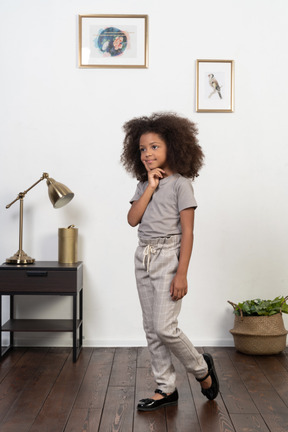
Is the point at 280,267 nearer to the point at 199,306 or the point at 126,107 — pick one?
the point at 199,306

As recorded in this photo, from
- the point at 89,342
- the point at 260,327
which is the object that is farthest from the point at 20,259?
the point at 260,327

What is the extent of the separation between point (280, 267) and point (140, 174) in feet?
4.49

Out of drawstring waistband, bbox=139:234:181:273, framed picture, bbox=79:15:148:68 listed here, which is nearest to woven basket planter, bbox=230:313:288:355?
drawstring waistband, bbox=139:234:181:273

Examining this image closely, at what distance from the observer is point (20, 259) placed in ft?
10.0

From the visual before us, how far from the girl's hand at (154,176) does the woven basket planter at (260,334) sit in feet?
4.06

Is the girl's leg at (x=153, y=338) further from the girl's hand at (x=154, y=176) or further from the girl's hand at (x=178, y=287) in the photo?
the girl's hand at (x=154, y=176)

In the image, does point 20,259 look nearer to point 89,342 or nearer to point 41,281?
point 41,281

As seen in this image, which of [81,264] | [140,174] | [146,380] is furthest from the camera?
[81,264]

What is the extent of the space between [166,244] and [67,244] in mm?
1088

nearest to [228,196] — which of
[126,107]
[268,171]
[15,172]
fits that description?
[268,171]

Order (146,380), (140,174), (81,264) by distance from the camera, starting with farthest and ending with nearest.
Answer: (81,264), (146,380), (140,174)

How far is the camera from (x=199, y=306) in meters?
3.33

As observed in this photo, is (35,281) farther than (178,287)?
Yes

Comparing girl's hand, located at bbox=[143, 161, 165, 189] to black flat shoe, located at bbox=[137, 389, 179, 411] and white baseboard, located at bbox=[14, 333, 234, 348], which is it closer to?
black flat shoe, located at bbox=[137, 389, 179, 411]
